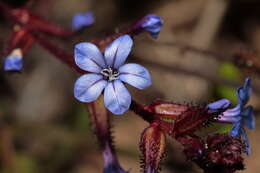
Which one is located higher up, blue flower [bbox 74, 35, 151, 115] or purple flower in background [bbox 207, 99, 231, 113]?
blue flower [bbox 74, 35, 151, 115]

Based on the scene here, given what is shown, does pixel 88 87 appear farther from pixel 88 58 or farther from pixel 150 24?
pixel 150 24

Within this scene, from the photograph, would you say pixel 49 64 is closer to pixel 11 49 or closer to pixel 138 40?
pixel 138 40

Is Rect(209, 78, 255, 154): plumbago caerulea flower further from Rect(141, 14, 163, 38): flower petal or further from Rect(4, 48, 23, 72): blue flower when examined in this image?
Rect(4, 48, 23, 72): blue flower

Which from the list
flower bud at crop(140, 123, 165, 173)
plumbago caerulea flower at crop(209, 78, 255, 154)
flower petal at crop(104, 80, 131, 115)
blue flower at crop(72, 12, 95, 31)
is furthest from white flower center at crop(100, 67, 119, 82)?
blue flower at crop(72, 12, 95, 31)

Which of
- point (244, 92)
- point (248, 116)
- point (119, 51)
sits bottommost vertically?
point (248, 116)

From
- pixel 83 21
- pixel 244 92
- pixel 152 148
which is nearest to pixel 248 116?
pixel 244 92

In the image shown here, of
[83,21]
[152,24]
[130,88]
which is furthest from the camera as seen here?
[130,88]

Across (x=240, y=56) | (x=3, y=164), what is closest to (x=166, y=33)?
(x=240, y=56)
